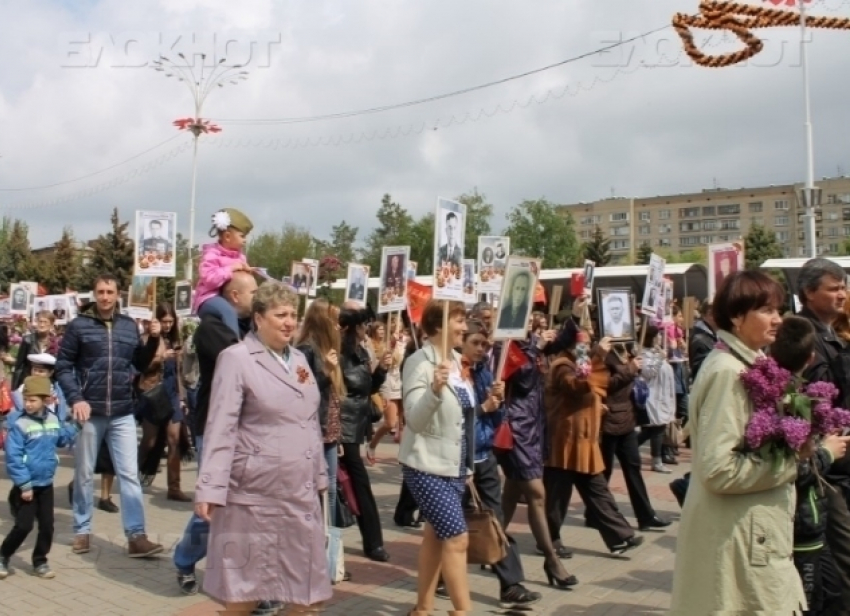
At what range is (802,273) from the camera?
4734 mm

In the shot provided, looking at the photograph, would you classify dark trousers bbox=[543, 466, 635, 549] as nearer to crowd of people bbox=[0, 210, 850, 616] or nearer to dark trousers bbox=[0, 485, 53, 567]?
crowd of people bbox=[0, 210, 850, 616]

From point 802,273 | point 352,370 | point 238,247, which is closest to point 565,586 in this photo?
point 352,370

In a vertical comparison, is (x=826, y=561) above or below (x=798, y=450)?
below

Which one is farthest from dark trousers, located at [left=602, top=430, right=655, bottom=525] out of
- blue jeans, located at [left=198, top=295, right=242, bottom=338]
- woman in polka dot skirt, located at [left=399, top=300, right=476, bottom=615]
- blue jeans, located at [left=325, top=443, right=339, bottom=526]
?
blue jeans, located at [left=198, top=295, right=242, bottom=338]

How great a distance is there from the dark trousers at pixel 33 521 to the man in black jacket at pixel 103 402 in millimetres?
446

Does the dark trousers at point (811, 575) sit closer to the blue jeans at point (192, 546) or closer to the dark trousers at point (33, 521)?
the blue jeans at point (192, 546)

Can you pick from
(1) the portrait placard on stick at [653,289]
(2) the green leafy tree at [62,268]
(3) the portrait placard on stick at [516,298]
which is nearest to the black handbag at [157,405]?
(3) the portrait placard on stick at [516,298]

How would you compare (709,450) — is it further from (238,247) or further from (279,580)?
(238,247)

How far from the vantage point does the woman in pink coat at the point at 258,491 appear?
3.81m

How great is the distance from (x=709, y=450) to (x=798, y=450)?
303 mm

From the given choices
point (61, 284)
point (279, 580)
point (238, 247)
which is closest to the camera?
point (279, 580)

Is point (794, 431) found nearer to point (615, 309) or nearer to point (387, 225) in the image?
point (615, 309)

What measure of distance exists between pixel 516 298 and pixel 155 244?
4659 millimetres

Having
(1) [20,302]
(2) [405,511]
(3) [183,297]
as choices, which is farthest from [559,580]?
(1) [20,302]
